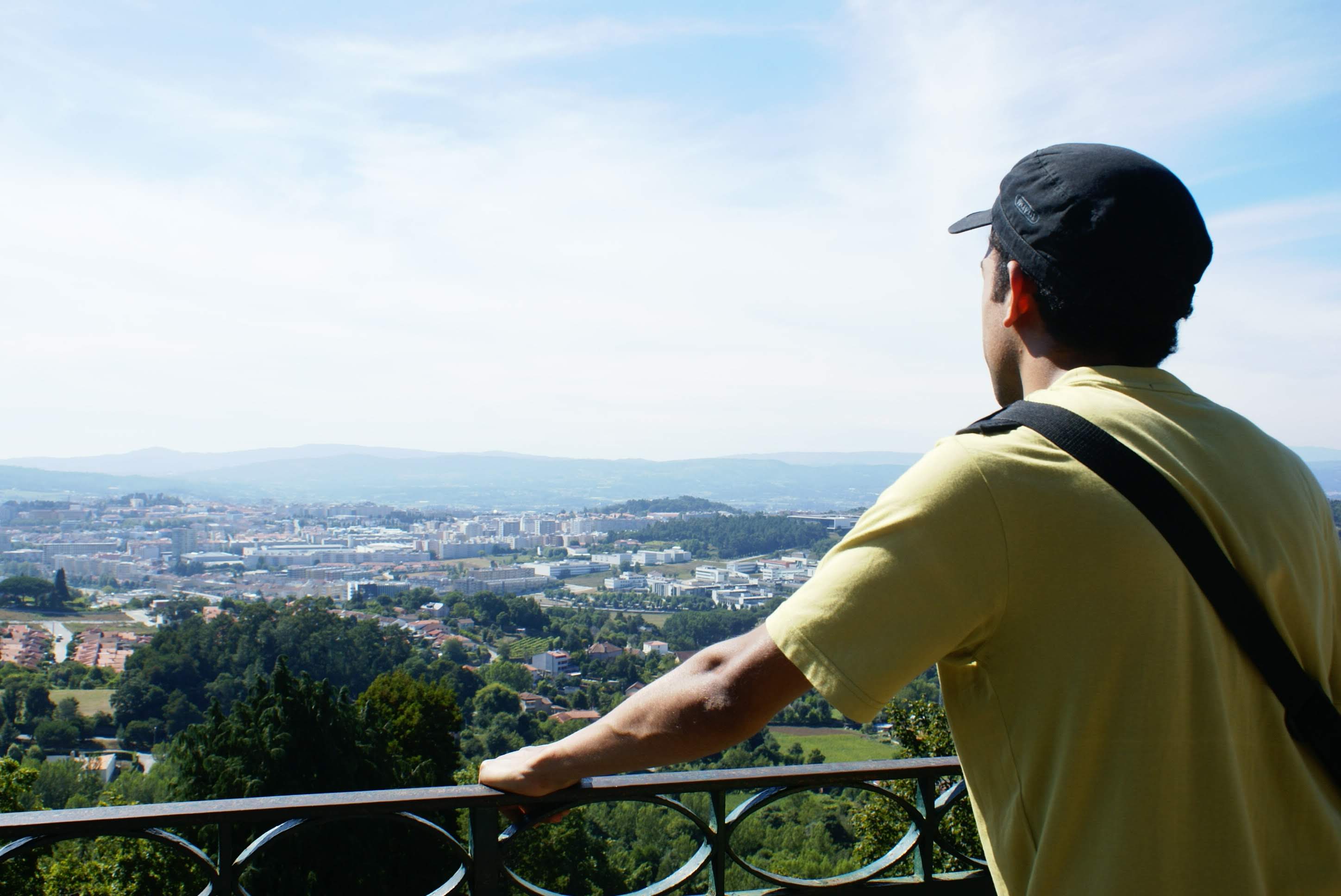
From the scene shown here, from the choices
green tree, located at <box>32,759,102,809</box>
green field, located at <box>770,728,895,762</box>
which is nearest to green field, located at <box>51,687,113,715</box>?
green tree, located at <box>32,759,102,809</box>

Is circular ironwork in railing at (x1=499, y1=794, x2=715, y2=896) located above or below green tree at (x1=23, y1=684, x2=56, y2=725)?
above

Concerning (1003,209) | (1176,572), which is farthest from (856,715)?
(1003,209)

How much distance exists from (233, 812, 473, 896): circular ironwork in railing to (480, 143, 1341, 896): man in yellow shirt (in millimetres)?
802

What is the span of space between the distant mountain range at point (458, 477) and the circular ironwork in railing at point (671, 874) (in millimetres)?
69513

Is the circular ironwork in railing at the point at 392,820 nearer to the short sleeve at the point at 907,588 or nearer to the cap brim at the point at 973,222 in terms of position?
the short sleeve at the point at 907,588

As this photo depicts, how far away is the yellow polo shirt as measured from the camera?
819mm

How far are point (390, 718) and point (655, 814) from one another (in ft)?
19.3

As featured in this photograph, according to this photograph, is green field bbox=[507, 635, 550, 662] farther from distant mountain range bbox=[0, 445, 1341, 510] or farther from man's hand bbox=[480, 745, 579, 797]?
man's hand bbox=[480, 745, 579, 797]

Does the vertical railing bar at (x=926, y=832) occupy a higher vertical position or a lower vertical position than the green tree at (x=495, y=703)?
higher

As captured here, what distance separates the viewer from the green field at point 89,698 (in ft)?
102

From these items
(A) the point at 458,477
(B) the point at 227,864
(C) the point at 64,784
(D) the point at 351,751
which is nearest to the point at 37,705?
(C) the point at 64,784

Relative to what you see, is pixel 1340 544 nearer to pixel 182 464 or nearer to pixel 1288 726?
pixel 1288 726

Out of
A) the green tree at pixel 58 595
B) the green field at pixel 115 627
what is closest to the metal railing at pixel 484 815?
the green field at pixel 115 627

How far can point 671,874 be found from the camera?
1732mm
